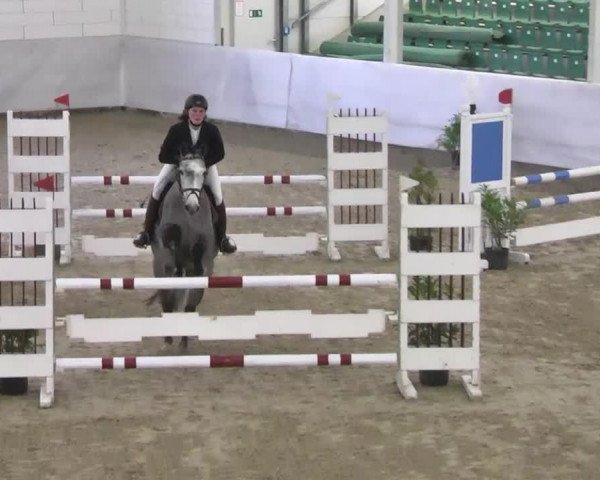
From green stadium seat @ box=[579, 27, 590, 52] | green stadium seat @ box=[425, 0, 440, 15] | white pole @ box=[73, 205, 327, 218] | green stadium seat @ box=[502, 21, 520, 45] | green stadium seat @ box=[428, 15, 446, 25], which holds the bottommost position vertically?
white pole @ box=[73, 205, 327, 218]

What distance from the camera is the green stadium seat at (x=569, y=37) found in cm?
2125

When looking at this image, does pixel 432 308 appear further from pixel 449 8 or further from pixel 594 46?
pixel 449 8

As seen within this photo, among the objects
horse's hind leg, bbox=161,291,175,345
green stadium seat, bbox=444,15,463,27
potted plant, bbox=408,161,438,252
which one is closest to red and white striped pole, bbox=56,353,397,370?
horse's hind leg, bbox=161,291,175,345

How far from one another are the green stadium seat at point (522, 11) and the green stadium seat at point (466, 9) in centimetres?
101

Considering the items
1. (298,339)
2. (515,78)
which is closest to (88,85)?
(515,78)

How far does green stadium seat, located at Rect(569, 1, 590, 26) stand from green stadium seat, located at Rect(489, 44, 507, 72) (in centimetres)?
109

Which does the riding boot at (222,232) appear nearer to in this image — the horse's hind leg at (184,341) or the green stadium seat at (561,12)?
the horse's hind leg at (184,341)

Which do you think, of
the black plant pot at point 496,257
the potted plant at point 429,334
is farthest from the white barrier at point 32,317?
the black plant pot at point 496,257

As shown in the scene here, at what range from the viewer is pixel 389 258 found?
1355 cm

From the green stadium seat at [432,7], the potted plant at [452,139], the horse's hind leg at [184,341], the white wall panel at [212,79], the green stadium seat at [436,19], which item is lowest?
the horse's hind leg at [184,341]

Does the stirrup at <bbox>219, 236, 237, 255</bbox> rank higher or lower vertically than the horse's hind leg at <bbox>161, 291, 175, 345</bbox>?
higher

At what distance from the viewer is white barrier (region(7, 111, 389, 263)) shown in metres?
12.7

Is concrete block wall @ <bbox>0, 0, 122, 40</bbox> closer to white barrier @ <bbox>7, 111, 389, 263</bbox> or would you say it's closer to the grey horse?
white barrier @ <bbox>7, 111, 389, 263</bbox>

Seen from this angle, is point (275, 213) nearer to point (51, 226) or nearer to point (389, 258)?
point (389, 258)
